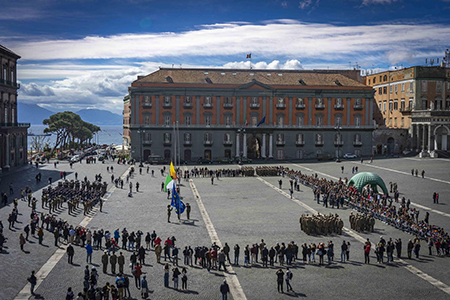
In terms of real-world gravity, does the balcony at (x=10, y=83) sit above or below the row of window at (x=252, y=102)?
above

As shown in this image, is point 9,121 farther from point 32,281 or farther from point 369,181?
point 32,281

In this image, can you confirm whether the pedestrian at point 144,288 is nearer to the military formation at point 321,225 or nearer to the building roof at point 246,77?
the military formation at point 321,225

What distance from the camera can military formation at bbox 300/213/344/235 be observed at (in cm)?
3080

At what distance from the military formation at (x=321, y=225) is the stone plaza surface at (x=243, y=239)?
2.13 ft

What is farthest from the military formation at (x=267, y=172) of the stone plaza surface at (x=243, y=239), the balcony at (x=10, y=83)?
the balcony at (x=10, y=83)

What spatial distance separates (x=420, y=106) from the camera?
88.2 metres

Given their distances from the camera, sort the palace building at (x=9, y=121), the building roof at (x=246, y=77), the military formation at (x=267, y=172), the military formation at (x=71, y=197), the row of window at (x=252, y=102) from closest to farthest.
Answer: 1. the military formation at (x=71, y=197)
2. the military formation at (x=267, y=172)
3. the palace building at (x=9, y=121)
4. the row of window at (x=252, y=102)
5. the building roof at (x=246, y=77)

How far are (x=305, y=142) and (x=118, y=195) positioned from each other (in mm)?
47337

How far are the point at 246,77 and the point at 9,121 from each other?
42601 millimetres

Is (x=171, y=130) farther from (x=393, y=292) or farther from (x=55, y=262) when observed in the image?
(x=393, y=292)

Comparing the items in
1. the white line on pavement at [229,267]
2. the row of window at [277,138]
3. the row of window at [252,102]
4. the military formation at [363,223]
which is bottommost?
the white line on pavement at [229,267]

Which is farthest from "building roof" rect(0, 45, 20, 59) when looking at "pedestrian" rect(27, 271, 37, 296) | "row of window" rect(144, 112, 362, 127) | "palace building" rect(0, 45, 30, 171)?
"pedestrian" rect(27, 271, 37, 296)

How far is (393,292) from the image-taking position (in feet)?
68.2

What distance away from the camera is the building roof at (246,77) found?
85188 mm
